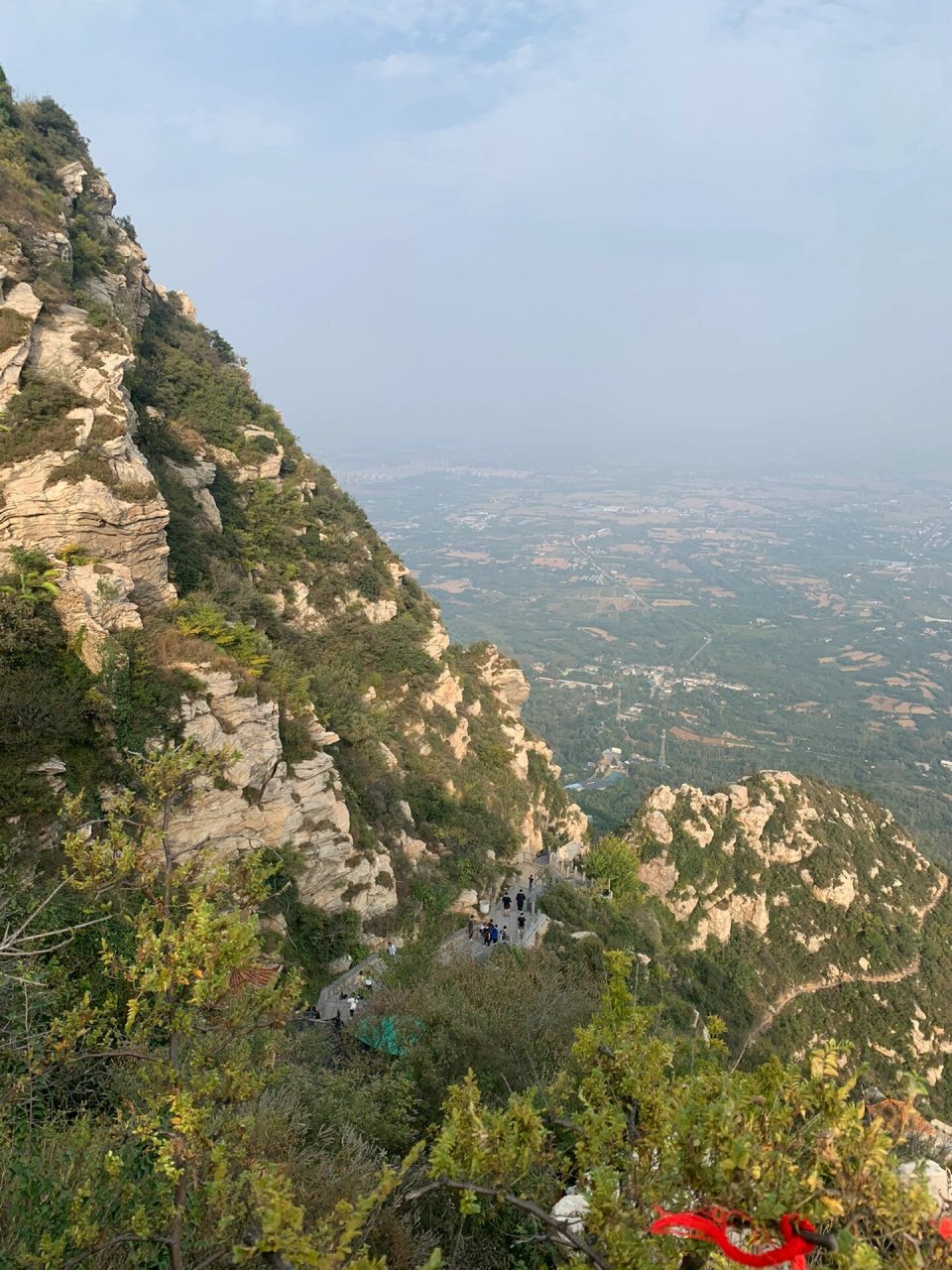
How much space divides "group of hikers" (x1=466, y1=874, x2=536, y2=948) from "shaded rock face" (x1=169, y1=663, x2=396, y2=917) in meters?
3.18

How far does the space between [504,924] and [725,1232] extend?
17811mm

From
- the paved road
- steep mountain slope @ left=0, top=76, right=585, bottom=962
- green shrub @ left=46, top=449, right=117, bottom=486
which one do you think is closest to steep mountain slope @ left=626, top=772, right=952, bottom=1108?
the paved road

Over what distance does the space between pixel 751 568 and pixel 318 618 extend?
164 metres

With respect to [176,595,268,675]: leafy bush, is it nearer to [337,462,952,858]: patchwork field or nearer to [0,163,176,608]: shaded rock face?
[0,163,176,608]: shaded rock face

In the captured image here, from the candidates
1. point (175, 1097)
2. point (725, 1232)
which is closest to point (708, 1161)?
point (725, 1232)

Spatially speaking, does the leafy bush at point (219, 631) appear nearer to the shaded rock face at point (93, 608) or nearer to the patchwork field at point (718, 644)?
the shaded rock face at point (93, 608)

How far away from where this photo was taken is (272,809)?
13.6 metres

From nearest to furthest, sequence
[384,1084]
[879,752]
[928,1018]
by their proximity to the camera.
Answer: [384,1084]
[928,1018]
[879,752]

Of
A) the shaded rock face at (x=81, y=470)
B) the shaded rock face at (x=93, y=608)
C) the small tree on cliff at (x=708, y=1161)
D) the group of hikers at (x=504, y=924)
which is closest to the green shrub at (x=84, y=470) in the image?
the shaded rock face at (x=81, y=470)

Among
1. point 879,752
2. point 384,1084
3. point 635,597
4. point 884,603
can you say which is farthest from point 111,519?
point 884,603

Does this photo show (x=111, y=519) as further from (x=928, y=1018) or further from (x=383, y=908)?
(x=928, y=1018)

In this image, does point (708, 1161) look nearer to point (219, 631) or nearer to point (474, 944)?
point (219, 631)

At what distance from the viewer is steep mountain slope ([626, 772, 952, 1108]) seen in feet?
88.9

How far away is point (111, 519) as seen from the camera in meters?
13.6
